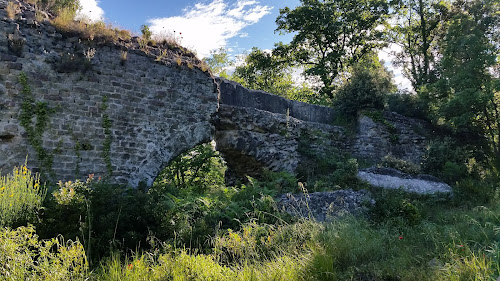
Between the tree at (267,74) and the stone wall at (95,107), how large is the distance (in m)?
14.1

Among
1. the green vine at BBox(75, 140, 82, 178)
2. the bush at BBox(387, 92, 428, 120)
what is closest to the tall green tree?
the bush at BBox(387, 92, 428, 120)

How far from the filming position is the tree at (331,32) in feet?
66.2

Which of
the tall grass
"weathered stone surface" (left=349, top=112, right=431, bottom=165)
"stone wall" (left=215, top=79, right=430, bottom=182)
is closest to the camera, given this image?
the tall grass

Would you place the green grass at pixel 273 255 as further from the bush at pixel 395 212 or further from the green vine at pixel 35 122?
the green vine at pixel 35 122

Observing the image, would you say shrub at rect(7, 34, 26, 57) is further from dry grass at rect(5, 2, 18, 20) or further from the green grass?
the green grass

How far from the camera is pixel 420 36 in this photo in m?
20.0

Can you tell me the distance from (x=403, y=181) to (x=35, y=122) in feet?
32.6

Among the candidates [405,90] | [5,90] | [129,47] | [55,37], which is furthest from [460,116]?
[5,90]

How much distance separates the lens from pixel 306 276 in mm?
3762

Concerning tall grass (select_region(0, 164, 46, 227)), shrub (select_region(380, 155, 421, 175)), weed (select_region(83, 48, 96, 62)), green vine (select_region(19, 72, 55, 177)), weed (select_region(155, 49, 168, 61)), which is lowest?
tall grass (select_region(0, 164, 46, 227))

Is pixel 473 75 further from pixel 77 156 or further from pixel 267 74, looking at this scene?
pixel 267 74

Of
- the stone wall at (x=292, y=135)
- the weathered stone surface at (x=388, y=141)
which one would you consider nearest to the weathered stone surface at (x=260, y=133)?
the stone wall at (x=292, y=135)

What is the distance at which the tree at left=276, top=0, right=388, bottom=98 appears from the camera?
20188 mm

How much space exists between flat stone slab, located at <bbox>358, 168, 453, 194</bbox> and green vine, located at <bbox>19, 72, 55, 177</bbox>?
8.34m
